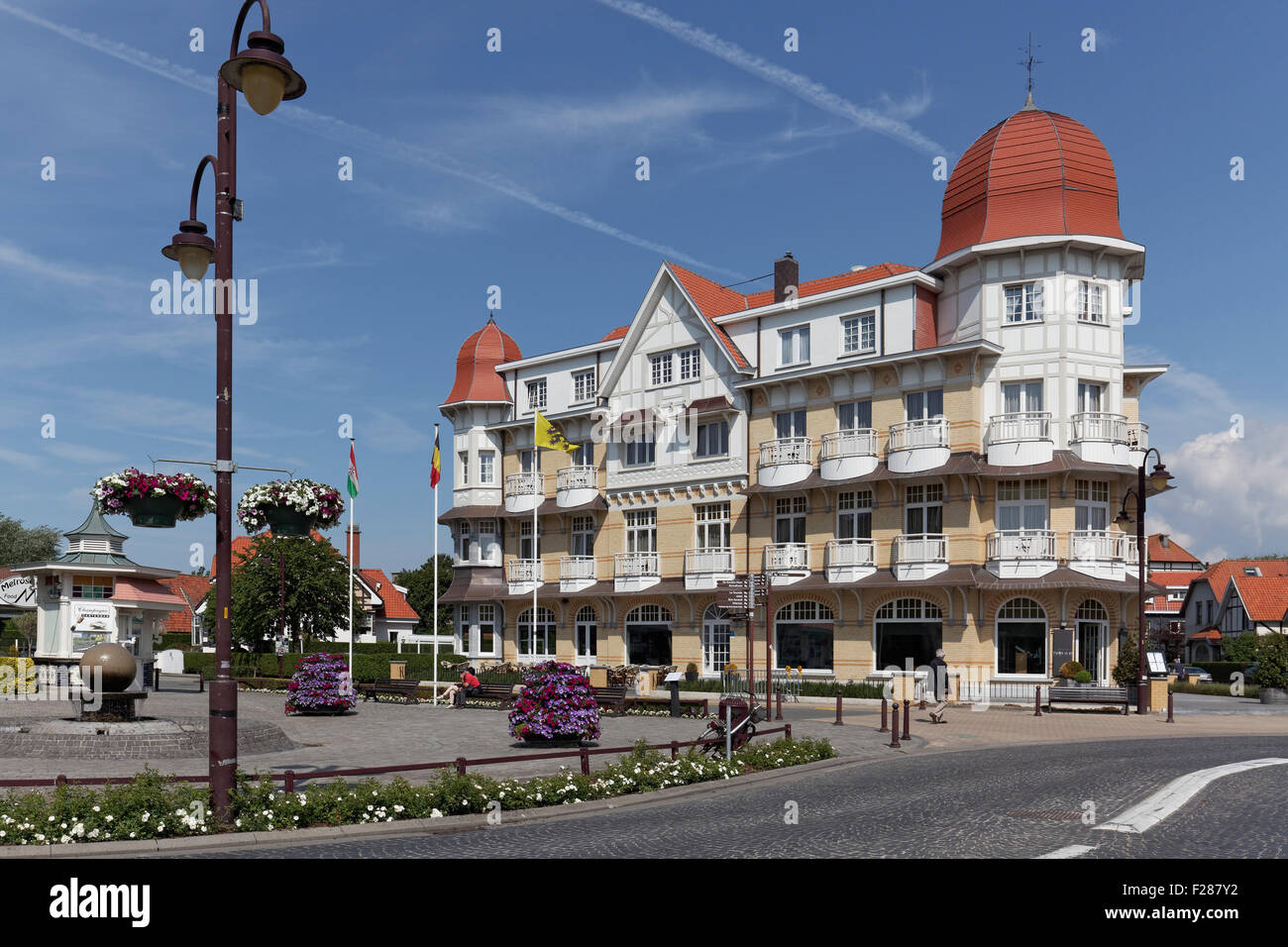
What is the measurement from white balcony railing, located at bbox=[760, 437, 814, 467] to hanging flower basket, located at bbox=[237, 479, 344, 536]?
21619mm

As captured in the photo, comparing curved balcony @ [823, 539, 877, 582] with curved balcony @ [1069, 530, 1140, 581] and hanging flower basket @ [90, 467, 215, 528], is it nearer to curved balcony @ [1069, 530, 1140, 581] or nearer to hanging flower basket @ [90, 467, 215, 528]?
curved balcony @ [1069, 530, 1140, 581]

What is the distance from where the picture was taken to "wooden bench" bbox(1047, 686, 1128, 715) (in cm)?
3150

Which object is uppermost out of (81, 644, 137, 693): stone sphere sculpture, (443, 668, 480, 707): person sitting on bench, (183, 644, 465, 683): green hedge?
(81, 644, 137, 693): stone sphere sculpture

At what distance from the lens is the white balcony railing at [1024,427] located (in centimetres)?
3544

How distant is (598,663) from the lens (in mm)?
46875

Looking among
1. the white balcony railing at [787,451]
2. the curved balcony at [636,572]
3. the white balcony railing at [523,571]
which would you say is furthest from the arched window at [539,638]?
the white balcony railing at [787,451]

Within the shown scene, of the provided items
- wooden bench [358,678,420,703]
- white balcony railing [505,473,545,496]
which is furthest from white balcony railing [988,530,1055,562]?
white balcony railing [505,473,545,496]

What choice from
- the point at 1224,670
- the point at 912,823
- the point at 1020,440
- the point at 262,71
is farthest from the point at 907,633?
the point at 1224,670

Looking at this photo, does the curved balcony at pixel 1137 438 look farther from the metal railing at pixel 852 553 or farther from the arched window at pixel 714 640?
the arched window at pixel 714 640

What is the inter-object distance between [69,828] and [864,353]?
3279 centimetres

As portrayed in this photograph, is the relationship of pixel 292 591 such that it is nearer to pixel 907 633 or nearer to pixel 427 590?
pixel 907 633

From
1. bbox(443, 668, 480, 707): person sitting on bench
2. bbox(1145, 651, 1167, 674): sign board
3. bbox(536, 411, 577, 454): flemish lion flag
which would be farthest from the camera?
bbox(536, 411, 577, 454): flemish lion flag
